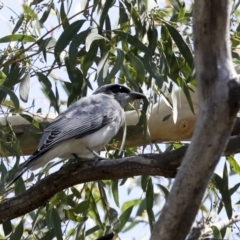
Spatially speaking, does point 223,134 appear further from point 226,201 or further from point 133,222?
point 133,222

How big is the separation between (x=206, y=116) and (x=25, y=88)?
170 cm

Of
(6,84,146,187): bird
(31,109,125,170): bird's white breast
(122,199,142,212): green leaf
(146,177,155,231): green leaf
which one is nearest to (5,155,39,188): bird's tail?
(6,84,146,187): bird

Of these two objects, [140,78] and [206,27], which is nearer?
[206,27]

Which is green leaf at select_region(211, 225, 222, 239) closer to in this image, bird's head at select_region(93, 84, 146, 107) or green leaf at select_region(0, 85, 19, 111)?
bird's head at select_region(93, 84, 146, 107)

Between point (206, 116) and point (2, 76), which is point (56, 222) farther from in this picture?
point (206, 116)

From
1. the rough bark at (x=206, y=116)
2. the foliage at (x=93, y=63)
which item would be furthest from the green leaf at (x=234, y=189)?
the rough bark at (x=206, y=116)

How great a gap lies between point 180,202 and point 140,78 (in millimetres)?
1596

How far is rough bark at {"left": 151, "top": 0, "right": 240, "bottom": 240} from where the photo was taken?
2.36m

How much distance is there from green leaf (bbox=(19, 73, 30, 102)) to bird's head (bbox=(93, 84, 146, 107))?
54 centimetres

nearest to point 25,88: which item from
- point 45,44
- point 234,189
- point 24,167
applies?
point 45,44

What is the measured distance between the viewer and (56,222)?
12.8ft

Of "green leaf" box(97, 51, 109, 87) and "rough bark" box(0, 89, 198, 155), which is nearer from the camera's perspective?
"green leaf" box(97, 51, 109, 87)

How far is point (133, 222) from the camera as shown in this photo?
515 centimetres

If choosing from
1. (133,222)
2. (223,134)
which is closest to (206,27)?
(223,134)
